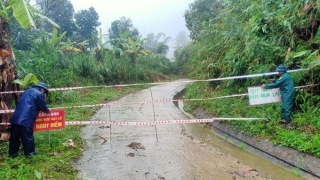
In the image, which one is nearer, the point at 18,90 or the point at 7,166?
the point at 7,166

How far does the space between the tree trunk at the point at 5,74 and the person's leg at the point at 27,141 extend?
1.12 meters

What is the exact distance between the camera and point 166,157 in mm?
5590

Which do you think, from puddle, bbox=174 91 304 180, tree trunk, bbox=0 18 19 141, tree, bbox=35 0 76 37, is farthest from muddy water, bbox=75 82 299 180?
tree, bbox=35 0 76 37

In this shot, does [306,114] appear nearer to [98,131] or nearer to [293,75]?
[293,75]

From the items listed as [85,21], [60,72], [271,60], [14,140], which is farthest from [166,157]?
[85,21]

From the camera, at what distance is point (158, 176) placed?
4625 millimetres

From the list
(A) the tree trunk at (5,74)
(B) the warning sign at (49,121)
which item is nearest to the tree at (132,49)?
(A) the tree trunk at (5,74)

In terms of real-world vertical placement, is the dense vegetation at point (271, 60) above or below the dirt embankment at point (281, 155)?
→ above

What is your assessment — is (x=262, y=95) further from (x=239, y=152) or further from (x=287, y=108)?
(x=239, y=152)

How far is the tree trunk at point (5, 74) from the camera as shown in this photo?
5.73m

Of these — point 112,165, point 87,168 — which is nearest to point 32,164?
point 87,168

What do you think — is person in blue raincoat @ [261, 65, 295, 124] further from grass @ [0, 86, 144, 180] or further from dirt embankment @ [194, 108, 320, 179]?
grass @ [0, 86, 144, 180]

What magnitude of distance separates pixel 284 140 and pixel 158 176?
9.05 ft

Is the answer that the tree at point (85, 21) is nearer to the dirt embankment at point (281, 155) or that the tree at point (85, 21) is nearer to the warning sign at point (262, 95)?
the dirt embankment at point (281, 155)
